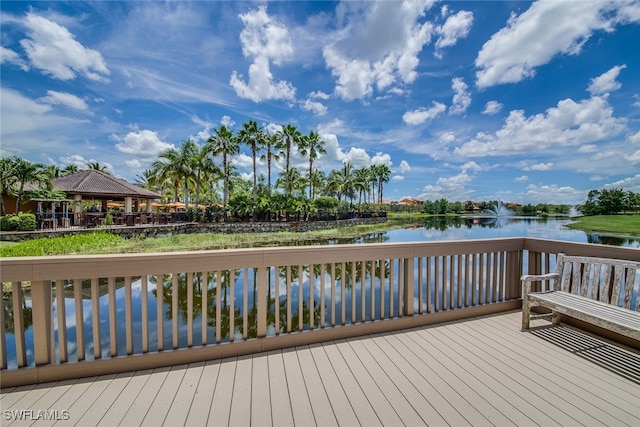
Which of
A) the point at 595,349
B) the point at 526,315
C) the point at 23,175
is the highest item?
the point at 23,175

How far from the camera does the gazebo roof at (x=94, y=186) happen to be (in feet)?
61.7

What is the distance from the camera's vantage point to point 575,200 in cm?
1005

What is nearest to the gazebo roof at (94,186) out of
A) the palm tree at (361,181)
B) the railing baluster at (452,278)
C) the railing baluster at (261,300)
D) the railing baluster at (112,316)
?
the railing baluster at (112,316)

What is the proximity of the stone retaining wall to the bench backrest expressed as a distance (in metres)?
18.7

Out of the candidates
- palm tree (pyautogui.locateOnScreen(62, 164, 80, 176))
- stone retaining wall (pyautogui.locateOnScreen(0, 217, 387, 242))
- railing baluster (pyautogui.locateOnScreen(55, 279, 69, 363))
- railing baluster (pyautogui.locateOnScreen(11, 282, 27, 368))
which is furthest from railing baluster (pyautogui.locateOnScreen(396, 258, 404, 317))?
palm tree (pyautogui.locateOnScreen(62, 164, 80, 176))

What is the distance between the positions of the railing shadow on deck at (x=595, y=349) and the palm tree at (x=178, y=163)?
27.4 meters

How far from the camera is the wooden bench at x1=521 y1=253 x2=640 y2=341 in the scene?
2006 millimetres

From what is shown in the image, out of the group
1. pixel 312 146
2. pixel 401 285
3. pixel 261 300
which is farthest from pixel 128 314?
→ pixel 312 146

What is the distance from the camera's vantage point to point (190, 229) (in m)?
20.5

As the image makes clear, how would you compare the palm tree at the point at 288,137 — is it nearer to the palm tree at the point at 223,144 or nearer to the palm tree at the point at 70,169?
the palm tree at the point at 223,144

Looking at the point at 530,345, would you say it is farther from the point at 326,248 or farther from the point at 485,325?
the point at 326,248

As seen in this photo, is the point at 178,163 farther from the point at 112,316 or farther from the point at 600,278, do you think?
the point at 600,278

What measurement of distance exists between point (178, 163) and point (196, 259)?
26389 millimetres

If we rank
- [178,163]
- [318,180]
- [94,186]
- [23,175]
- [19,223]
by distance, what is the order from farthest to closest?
[318,180] → [178,163] → [94,186] → [23,175] → [19,223]
